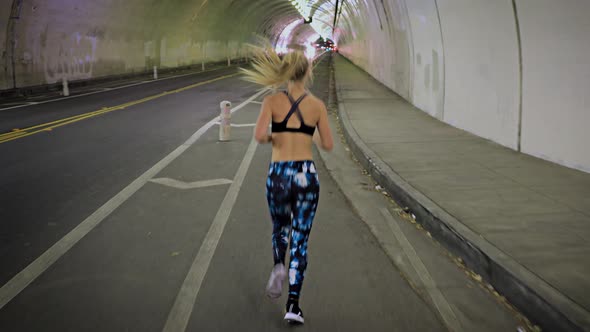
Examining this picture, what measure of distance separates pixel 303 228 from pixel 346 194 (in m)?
3.38

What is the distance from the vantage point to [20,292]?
3814 millimetres

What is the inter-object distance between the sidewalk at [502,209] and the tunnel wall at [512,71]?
38cm

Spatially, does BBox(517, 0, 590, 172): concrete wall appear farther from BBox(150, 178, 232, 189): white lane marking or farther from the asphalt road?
BBox(150, 178, 232, 189): white lane marking

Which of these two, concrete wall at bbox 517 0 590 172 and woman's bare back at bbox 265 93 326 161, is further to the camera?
concrete wall at bbox 517 0 590 172

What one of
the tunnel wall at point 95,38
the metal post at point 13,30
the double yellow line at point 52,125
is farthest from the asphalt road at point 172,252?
the tunnel wall at point 95,38

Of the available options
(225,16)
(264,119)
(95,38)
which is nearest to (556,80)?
(264,119)

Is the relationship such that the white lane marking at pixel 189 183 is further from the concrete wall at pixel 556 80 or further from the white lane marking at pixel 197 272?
Answer: the concrete wall at pixel 556 80

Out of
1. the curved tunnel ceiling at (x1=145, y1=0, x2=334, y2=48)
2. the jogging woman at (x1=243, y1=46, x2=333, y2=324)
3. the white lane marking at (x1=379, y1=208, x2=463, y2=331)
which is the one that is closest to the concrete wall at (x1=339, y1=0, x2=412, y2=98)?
the white lane marking at (x1=379, y1=208, x2=463, y2=331)

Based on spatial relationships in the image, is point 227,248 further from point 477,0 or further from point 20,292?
point 477,0

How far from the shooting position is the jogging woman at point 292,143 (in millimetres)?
3189

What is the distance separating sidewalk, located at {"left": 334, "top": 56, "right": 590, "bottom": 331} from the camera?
3.53 m

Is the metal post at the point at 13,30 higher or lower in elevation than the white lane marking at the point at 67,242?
higher

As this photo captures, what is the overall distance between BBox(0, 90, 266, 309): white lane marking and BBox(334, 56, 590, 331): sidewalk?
3.53 m

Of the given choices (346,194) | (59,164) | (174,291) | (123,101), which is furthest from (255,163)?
(123,101)
